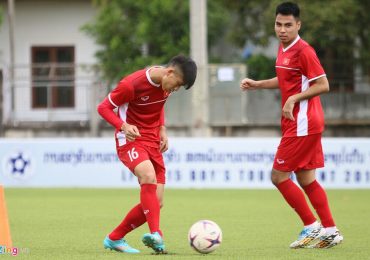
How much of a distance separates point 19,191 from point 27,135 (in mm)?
9705

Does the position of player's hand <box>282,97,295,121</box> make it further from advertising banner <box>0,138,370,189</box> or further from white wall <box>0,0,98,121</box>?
white wall <box>0,0,98,121</box>

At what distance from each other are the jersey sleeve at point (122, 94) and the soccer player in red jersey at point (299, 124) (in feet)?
4.83

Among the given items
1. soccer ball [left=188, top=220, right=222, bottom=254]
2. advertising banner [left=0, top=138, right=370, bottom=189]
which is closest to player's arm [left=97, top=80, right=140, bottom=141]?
soccer ball [left=188, top=220, right=222, bottom=254]

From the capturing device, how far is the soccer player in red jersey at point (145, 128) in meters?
9.05

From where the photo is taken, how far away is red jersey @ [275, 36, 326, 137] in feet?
31.7

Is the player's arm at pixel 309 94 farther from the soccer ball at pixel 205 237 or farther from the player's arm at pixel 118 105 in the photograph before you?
the player's arm at pixel 118 105

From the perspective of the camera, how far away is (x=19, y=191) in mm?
19469

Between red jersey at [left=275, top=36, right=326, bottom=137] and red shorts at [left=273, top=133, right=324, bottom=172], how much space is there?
0.19 ft

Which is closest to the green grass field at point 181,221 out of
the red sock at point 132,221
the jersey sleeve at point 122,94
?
the red sock at point 132,221

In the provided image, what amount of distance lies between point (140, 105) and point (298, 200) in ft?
5.87

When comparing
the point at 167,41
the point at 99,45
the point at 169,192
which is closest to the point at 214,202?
the point at 169,192

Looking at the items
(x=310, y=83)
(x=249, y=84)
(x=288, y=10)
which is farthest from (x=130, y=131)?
(x=288, y=10)

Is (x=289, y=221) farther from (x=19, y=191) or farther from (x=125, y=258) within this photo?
(x=19, y=191)

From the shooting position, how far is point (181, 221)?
13.4 m
